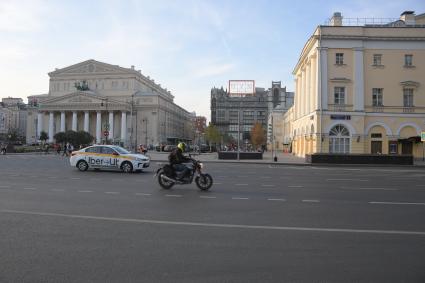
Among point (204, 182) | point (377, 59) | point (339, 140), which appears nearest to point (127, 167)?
point (204, 182)

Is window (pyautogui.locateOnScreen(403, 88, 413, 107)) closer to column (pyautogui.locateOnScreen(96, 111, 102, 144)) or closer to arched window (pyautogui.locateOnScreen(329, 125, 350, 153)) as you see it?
arched window (pyautogui.locateOnScreen(329, 125, 350, 153))

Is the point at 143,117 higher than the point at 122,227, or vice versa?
the point at 143,117

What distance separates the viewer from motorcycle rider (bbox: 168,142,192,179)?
14.9 metres

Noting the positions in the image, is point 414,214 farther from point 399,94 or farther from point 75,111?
point 75,111

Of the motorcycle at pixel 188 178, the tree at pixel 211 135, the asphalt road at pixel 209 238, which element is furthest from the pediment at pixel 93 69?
the asphalt road at pixel 209 238

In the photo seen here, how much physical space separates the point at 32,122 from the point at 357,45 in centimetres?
12067

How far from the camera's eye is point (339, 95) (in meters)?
48.2

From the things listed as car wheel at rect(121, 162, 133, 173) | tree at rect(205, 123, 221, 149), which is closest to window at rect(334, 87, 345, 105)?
car wheel at rect(121, 162, 133, 173)

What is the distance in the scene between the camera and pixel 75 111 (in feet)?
434

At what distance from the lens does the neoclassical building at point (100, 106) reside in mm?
129875

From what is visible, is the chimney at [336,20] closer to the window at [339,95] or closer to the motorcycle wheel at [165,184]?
the window at [339,95]

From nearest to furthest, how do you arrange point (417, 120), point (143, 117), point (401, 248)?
point (401, 248) → point (417, 120) → point (143, 117)

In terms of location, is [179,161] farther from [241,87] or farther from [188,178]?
[241,87]

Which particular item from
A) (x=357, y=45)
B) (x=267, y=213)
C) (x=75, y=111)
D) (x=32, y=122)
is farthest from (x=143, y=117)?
(x=267, y=213)
